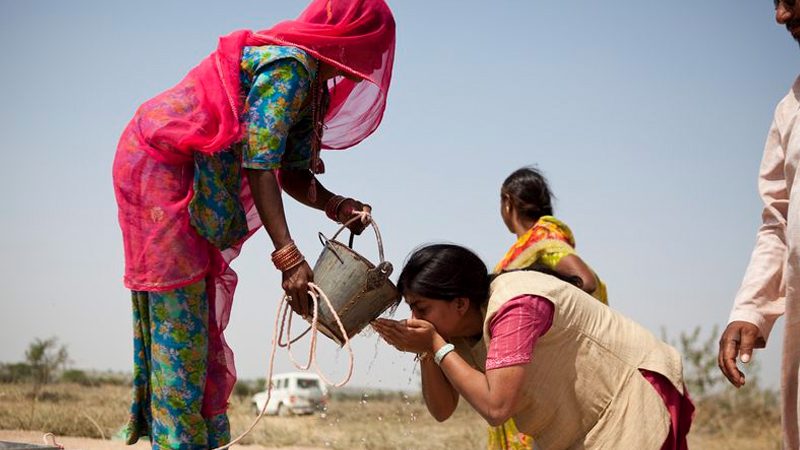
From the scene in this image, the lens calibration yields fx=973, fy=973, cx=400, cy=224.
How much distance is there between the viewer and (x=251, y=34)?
3633 mm

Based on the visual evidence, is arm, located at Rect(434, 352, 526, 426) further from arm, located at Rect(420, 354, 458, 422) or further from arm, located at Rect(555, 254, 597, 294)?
arm, located at Rect(555, 254, 597, 294)

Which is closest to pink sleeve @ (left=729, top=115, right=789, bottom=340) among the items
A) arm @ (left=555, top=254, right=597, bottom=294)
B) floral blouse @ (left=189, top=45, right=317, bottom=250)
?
floral blouse @ (left=189, top=45, right=317, bottom=250)

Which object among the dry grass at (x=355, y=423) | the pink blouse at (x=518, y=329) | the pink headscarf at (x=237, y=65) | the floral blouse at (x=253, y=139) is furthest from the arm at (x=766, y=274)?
the dry grass at (x=355, y=423)

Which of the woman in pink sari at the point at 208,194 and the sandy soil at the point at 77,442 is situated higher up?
the woman in pink sari at the point at 208,194

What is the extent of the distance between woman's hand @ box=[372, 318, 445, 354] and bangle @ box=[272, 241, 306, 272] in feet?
1.20

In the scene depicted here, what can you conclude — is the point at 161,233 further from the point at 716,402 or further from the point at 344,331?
the point at 716,402

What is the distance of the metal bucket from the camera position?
131 inches

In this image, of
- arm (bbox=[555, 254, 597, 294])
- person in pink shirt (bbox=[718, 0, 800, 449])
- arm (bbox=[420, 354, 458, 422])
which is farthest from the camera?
arm (bbox=[555, 254, 597, 294])

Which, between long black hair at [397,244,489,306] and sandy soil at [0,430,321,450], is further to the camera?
sandy soil at [0,430,321,450]

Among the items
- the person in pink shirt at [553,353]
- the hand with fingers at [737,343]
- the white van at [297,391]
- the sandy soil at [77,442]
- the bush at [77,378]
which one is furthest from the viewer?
the white van at [297,391]

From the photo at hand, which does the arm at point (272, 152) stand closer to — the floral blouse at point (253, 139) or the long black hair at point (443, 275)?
the floral blouse at point (253, 139)

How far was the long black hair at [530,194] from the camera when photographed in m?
5.86

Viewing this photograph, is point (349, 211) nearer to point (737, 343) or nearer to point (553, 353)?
point (553, 353)

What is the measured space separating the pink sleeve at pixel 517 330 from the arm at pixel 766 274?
594mm
